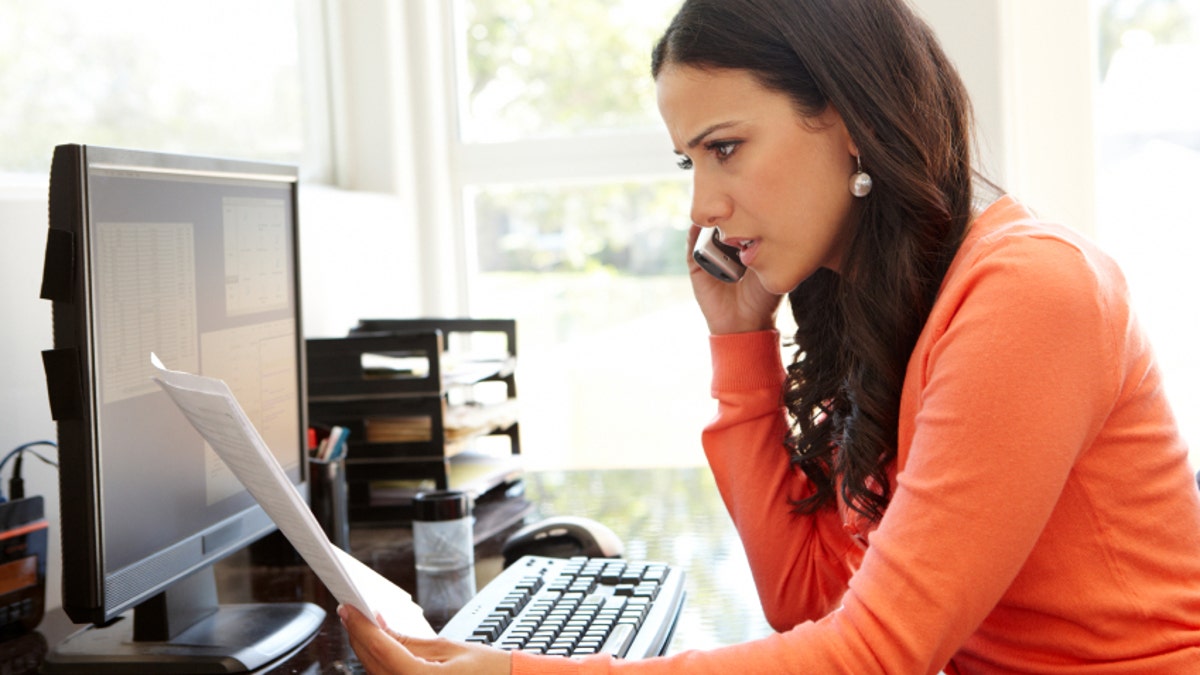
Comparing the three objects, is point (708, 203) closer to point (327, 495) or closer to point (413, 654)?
point (413, 654)

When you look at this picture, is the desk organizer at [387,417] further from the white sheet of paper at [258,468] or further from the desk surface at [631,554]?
the white sheet of paper at [258,468]

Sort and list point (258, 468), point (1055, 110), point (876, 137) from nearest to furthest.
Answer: point (258, 468)
point (876, 137)
point (1055, 110)

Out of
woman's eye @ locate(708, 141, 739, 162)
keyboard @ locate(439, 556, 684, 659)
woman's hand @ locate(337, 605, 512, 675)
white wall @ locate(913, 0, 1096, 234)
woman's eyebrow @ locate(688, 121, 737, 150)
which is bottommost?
keyboard @ locate(439, 556, 684, 659)

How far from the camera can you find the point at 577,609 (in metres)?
1.12

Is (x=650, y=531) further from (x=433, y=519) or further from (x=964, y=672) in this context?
(x=964, y=672)

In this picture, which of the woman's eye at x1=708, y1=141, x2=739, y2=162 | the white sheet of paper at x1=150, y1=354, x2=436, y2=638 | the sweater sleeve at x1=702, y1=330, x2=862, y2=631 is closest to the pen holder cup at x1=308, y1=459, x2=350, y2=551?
the sweater sleeve at x1=702, y1=330, x2=862, y2=631

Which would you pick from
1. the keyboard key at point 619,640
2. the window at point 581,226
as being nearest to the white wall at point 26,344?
the keyboard key at point 619,640

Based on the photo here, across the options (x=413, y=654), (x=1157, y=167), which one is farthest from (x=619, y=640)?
(x=1157, y=167)

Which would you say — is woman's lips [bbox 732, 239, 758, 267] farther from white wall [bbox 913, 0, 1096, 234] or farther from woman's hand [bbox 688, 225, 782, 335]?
white wall [bbox 913, 0, 1096, 234]

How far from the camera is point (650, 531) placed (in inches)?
65.5

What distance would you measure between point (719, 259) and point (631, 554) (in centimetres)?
41

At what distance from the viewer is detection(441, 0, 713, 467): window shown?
2543 mm

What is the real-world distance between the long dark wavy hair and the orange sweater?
0.05m

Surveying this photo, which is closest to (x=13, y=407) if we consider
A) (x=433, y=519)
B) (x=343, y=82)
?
(x=433, y=519)
